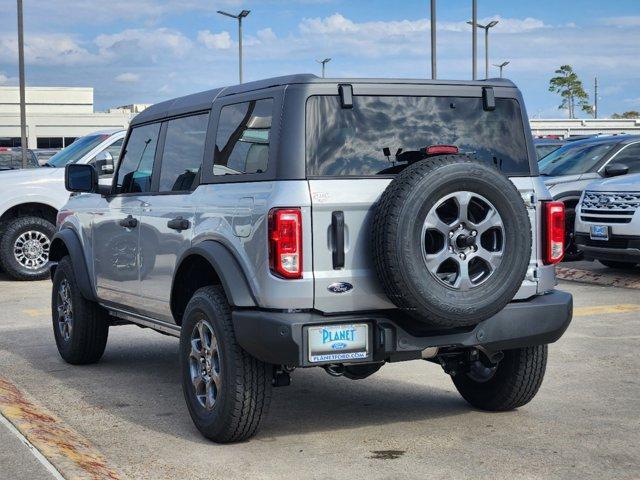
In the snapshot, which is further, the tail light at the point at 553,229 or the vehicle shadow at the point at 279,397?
the vehicle shadow at the point at 279,397

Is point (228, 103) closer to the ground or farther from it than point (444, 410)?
farther from it

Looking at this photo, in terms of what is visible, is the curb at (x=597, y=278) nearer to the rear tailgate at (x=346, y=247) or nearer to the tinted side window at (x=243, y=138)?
the tinted side window at (x=243, y=138)

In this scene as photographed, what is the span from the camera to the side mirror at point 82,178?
802 cm

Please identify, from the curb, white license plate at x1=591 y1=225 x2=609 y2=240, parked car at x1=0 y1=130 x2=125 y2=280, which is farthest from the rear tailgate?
parked car at x1=0 y1=130 x2=125 y2=280

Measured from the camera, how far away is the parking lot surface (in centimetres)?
542

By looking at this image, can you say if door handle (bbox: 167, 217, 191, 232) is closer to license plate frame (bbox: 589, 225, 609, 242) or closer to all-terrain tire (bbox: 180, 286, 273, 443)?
all-terrain tire (bbox: 180, 286, 273, 443)

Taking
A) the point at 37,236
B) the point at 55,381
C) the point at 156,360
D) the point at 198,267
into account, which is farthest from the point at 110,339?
the point at 37,236

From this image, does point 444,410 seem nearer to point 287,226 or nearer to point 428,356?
point 428,356

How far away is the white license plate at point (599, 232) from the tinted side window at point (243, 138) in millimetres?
7913

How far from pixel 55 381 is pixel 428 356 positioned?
3.26 m

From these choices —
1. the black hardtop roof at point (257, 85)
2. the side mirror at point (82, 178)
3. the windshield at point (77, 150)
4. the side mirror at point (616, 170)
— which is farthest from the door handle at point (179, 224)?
the side mirror at point (616, 170)

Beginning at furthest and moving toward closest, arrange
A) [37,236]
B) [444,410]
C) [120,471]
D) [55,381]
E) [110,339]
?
[37,236] → [110,339] → [55,381] → [444,410] → [120,471]

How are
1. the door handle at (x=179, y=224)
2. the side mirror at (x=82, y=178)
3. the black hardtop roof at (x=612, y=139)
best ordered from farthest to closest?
the black hardtop roof at (x=612, y=139)
the side mirror at (x=82, y=178)
the door handle at (x=179, y=224)

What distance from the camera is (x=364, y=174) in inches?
221
